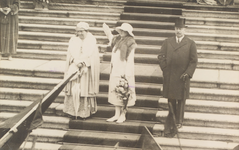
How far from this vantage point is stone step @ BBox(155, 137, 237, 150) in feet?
17.1

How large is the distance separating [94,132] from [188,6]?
3332 mm

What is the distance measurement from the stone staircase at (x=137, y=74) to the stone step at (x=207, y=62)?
0.7 inches

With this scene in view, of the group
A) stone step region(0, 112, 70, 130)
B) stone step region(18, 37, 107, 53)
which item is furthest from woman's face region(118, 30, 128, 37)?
stone step region(0, 112, 70, 130)

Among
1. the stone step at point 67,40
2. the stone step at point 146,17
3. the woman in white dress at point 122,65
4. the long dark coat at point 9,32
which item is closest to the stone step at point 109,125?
the woman in white dress at point 122,65

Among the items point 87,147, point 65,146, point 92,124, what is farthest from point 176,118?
point 65,146

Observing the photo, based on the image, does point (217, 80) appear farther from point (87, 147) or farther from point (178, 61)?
point (87, 147)

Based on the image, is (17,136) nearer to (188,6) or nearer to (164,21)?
(164,21)

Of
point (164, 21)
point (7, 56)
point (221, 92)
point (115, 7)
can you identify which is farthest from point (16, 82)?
point (221, 92)

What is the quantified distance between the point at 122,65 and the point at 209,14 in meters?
2.52

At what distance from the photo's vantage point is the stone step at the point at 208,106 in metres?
5.51

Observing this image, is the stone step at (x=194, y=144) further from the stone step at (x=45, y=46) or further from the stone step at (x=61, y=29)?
the stone step at (x=61, y=29)

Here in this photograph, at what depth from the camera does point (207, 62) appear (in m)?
6.57

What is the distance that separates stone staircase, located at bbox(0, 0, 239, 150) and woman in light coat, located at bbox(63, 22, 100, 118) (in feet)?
0.79

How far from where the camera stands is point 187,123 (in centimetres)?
559
